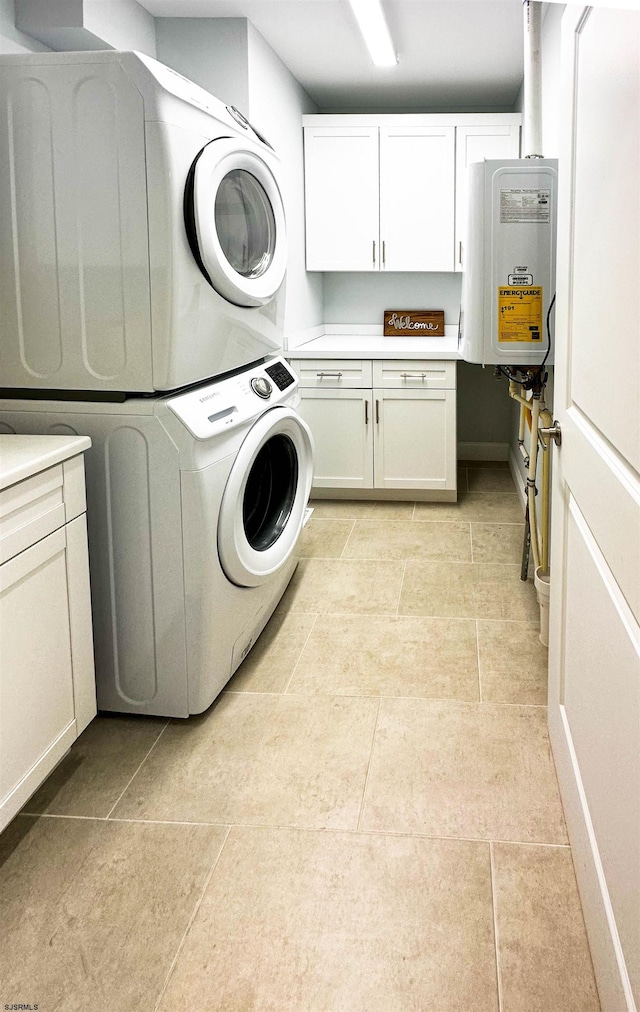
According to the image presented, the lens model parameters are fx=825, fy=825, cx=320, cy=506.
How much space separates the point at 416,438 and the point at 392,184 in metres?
1.55

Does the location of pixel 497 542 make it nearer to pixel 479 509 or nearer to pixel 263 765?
pixel 479 509

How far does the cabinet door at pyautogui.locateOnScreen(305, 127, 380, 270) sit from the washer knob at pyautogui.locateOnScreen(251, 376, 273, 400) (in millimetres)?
2486

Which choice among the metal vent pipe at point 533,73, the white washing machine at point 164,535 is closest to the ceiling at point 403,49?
the metal vent pipe at point 533,73

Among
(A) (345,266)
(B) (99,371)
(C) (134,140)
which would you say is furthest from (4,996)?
(A) (345,266)

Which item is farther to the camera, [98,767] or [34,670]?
[98,767]

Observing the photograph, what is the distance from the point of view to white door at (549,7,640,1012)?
1.12m

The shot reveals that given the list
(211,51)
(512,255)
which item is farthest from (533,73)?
(211,51)

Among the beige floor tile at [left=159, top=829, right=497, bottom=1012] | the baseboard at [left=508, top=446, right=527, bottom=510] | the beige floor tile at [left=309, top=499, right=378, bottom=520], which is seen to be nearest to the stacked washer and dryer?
the beige floor tile at [left=159, top=829, right=497, bottom=1012]

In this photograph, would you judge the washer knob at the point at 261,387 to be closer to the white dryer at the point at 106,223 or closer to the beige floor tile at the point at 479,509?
the white dryer at the point at 106,223

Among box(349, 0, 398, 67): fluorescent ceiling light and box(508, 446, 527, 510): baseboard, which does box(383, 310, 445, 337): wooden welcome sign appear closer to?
box(508, 446, 527, 510): baseboard

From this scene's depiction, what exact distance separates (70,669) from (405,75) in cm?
383

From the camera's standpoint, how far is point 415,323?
17.6 ft

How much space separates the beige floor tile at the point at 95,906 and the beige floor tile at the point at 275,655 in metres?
0.69

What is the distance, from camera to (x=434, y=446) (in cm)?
434
